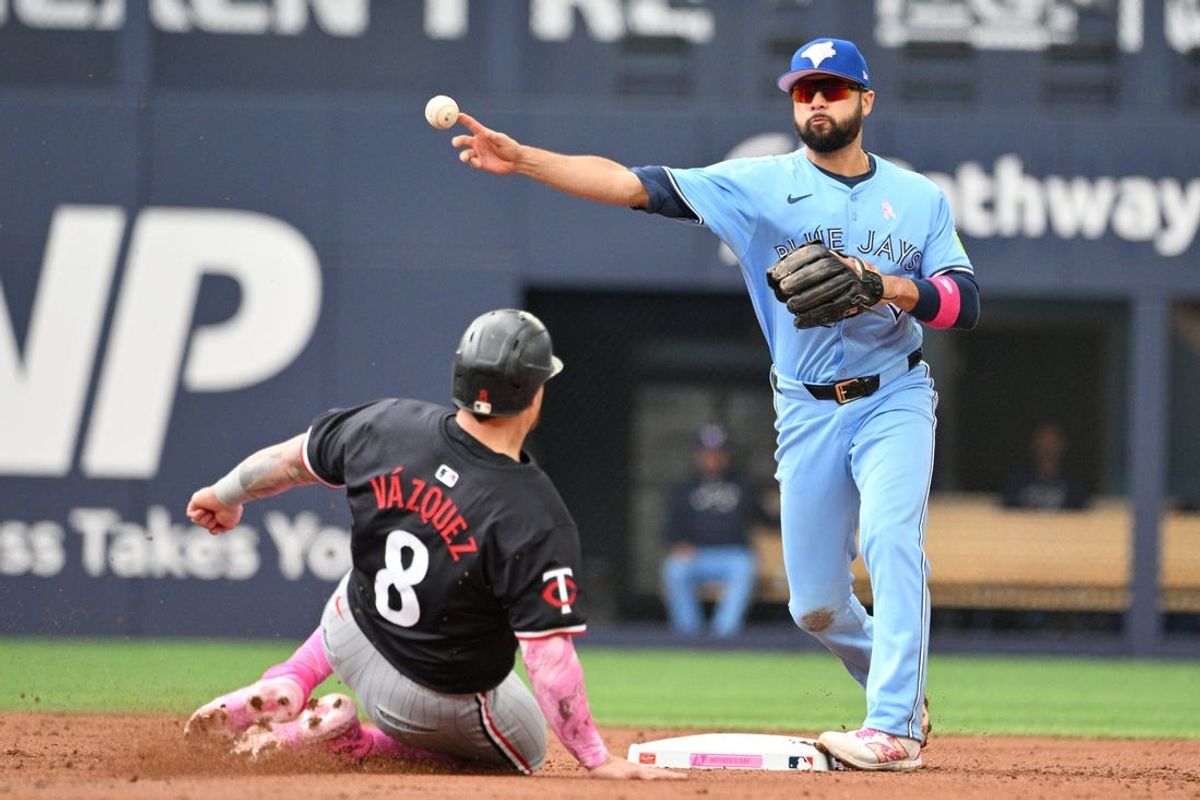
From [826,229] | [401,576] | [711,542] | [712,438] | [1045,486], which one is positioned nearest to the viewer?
[401,576]

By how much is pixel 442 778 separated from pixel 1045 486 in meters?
7.06

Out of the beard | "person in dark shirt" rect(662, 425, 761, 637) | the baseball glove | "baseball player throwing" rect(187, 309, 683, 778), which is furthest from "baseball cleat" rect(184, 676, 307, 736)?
"person in dark shirt" rect(662, 425, 761, 637)

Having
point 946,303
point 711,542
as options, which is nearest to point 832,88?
point 946,303

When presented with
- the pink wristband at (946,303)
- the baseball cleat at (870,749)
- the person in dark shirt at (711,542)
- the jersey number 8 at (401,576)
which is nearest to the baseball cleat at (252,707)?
the jersey number 8 at (401,576)

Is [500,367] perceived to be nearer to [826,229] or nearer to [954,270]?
[826,229]

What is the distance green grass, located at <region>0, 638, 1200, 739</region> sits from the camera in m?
6.96

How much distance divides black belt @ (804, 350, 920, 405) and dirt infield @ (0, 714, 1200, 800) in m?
1.02

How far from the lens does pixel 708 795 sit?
3953mm

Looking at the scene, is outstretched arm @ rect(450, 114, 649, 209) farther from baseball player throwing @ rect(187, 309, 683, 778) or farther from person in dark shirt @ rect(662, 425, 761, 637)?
person in dark shirt @ rect(662, 425, 761, 637)

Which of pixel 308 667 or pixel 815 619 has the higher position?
pixel 308 667

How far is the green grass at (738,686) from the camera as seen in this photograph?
22.8ft

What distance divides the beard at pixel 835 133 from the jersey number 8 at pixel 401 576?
1.78 m

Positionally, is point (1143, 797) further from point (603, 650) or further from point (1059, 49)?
point (1059, 49)

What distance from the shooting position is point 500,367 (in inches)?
156
